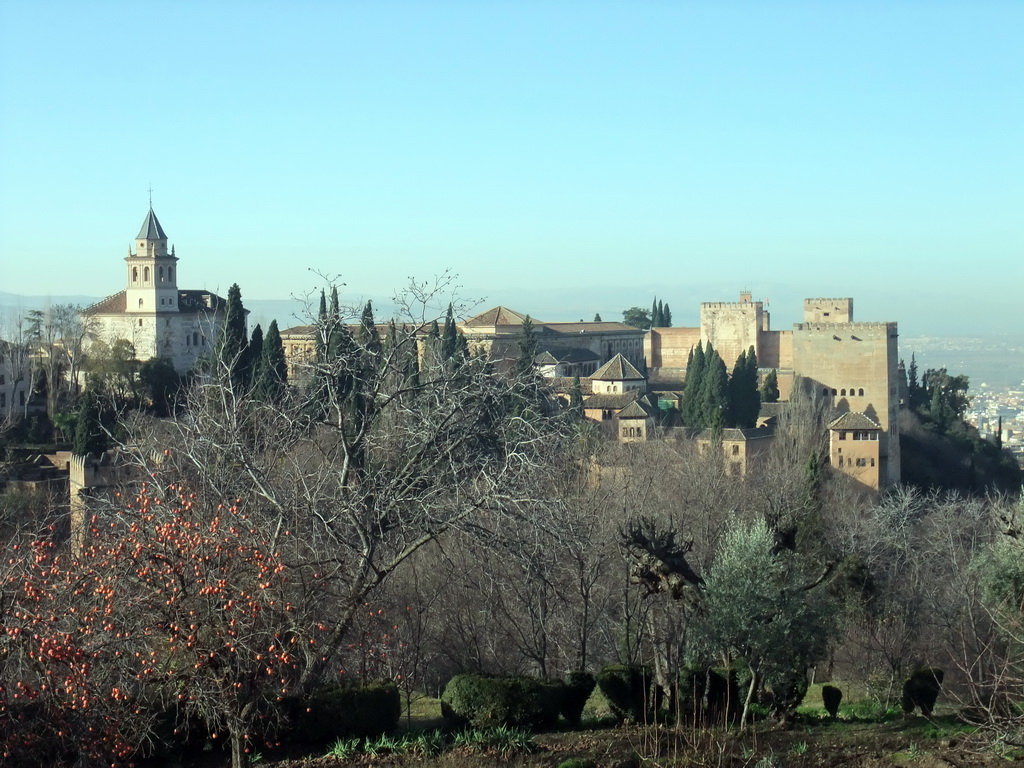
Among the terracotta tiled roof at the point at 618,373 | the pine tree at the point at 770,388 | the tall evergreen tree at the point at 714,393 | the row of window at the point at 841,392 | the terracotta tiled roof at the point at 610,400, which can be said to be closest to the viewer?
the tall evergreen tree at the point at 714,393

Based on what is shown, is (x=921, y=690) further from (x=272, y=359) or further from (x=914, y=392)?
(x=914, y=392)

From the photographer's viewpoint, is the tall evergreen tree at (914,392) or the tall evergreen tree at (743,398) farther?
the tall evergreen tree at (914,392)

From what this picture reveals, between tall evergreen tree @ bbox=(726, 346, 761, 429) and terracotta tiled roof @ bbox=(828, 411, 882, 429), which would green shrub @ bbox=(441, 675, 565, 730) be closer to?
terracotta tiled roof @ bbox=(828, 411, 882, 429)

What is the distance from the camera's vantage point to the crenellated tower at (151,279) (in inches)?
1901

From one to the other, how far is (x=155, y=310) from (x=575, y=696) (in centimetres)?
4007

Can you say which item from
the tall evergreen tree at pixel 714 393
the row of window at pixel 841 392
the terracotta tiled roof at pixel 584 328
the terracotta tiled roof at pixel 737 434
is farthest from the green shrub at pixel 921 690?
the terracotta tiled roof at pixel 584 328

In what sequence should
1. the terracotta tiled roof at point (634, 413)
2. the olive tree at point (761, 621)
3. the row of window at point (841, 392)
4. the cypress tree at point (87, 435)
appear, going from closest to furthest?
the olive tree at point (761, 621), the cypress tree at point (87, 435), the terracotta tiled roof at point (634, 413), the row of window at point (841, 392)

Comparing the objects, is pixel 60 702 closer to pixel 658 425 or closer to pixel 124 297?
pixel 658 425

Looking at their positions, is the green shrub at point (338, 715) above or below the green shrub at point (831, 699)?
above

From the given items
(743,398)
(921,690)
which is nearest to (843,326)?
(743,398)

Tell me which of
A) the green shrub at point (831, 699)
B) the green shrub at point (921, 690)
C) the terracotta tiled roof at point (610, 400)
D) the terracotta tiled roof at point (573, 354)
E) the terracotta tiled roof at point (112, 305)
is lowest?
the green shrub at point (831, 699)

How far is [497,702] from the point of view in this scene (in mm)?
10023

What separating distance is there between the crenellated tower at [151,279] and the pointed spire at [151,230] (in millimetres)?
157

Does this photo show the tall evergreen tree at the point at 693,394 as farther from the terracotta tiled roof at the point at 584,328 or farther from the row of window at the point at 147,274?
the row of window at the point at 147,274
